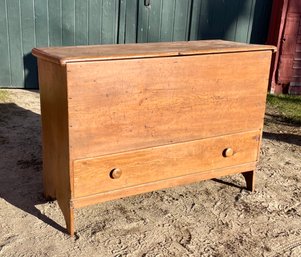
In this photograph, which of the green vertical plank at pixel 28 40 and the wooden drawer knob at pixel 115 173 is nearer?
the wooden drawer knob at pixel 115 173

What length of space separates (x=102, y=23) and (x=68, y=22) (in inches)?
17.5

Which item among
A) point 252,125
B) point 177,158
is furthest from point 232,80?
point 177,158

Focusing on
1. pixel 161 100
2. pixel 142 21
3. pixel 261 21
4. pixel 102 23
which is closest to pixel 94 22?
pixel 102 23

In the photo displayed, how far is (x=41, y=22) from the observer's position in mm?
5688

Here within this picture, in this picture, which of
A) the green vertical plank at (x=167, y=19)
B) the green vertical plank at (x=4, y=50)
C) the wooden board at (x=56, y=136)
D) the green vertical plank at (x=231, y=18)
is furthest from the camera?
the green vertical plank at (x=231, y=18)

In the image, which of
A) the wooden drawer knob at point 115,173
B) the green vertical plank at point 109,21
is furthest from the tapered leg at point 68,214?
the green vertical plank at point 109,21

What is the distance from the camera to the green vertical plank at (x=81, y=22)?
5711mm

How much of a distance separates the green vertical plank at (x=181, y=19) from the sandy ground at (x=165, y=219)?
2.86 metres

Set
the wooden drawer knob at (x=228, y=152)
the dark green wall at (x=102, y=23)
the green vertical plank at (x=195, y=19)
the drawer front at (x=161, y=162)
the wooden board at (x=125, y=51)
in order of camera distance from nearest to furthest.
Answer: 1. the wooden board at (x=125, y=51)
2. the drawer front at (x=161, y=162)
3. the wooden drawer knob at (x=228, y=152)
4. the dark green wall at (x=102, y=23)
5. the green vertical plank at (x=195, y=19)

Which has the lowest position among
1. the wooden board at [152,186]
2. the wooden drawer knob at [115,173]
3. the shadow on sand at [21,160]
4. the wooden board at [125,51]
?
the shadow on sand at [21,160]

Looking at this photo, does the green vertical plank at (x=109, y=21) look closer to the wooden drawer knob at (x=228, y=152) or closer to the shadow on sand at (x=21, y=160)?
the shadow on sand at (x=21, y=160)

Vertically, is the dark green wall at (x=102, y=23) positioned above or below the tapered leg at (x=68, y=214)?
above

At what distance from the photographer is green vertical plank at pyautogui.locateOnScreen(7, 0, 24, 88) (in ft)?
18.2

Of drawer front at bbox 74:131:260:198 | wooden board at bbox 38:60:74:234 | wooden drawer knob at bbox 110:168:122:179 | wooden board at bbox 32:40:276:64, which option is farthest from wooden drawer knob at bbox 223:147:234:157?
wooden board at bbox 38:60:74:234
